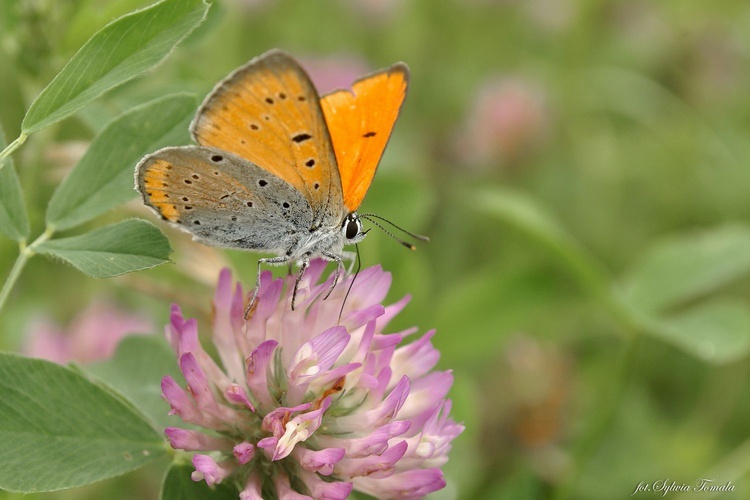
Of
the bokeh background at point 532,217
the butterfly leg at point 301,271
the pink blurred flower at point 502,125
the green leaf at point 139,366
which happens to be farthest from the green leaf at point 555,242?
the pink blurred flower at point 502,125

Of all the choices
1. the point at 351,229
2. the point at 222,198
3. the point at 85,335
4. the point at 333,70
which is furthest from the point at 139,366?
the point at 333,70

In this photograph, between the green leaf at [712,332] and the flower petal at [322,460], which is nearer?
the flower petal at [322,460]

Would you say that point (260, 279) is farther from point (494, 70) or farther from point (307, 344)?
point (494, 70)

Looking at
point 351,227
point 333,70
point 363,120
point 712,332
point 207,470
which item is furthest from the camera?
point 333,70

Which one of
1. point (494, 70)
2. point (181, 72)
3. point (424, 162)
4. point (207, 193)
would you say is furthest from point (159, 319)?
point (494, 70)

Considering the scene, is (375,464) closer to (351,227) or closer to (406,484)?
(406,484)

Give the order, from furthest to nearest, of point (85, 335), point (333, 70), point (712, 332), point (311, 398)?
Result: point (333, 70) < point (85, 335) < point (712, 332) < point (311, 398)

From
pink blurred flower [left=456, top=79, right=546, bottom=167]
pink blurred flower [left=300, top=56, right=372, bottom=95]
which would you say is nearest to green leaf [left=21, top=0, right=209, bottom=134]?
pink blurred flower [left=300, top=56, right=372, bottom=95]

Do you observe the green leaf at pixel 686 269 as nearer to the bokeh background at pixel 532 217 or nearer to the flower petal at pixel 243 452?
the bokeh background at pixel 532 217
